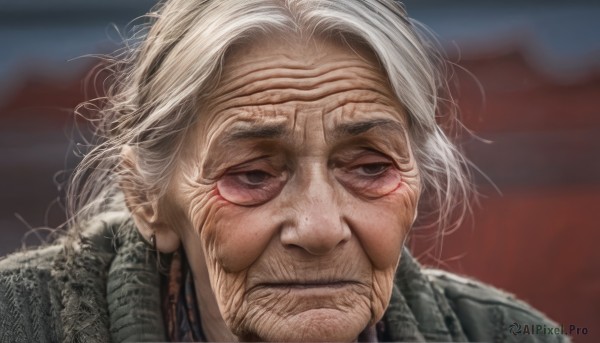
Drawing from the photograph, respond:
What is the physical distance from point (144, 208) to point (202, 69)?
1.94 ft

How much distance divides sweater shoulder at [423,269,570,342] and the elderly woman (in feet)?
2.30

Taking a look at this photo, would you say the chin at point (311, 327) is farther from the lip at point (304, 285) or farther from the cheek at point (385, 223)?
the cheek at point (385, 223)

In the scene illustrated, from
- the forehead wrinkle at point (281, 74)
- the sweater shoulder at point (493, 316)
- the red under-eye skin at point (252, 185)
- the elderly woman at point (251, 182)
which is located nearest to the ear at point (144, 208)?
the elderly woman at point (251, 182)

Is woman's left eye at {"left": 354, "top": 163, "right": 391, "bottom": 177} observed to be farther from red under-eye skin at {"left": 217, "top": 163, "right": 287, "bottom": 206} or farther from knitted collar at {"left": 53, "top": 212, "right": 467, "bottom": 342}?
knitted collar at {"left": 53, "top": 212, "right": 467, "bottom": 342}

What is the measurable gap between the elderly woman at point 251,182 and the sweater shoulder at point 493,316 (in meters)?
0.70

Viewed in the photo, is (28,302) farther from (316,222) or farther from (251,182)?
(316,222)

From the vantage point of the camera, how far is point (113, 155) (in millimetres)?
3965

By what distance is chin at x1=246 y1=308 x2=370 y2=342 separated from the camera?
138 inches

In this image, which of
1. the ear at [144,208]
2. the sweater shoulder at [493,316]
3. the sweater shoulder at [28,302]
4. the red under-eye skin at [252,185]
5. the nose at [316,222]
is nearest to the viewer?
the nose at [316,222]

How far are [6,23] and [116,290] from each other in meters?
4.08

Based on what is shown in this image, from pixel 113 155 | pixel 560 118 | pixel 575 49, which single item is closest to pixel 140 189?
pixel 113 155

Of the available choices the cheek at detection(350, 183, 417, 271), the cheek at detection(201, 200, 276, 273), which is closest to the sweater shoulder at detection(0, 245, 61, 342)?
the cheek at detection(201, 200, 276, 273)

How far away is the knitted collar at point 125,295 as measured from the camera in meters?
3.75

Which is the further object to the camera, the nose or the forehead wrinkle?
the forehead wrinkle
